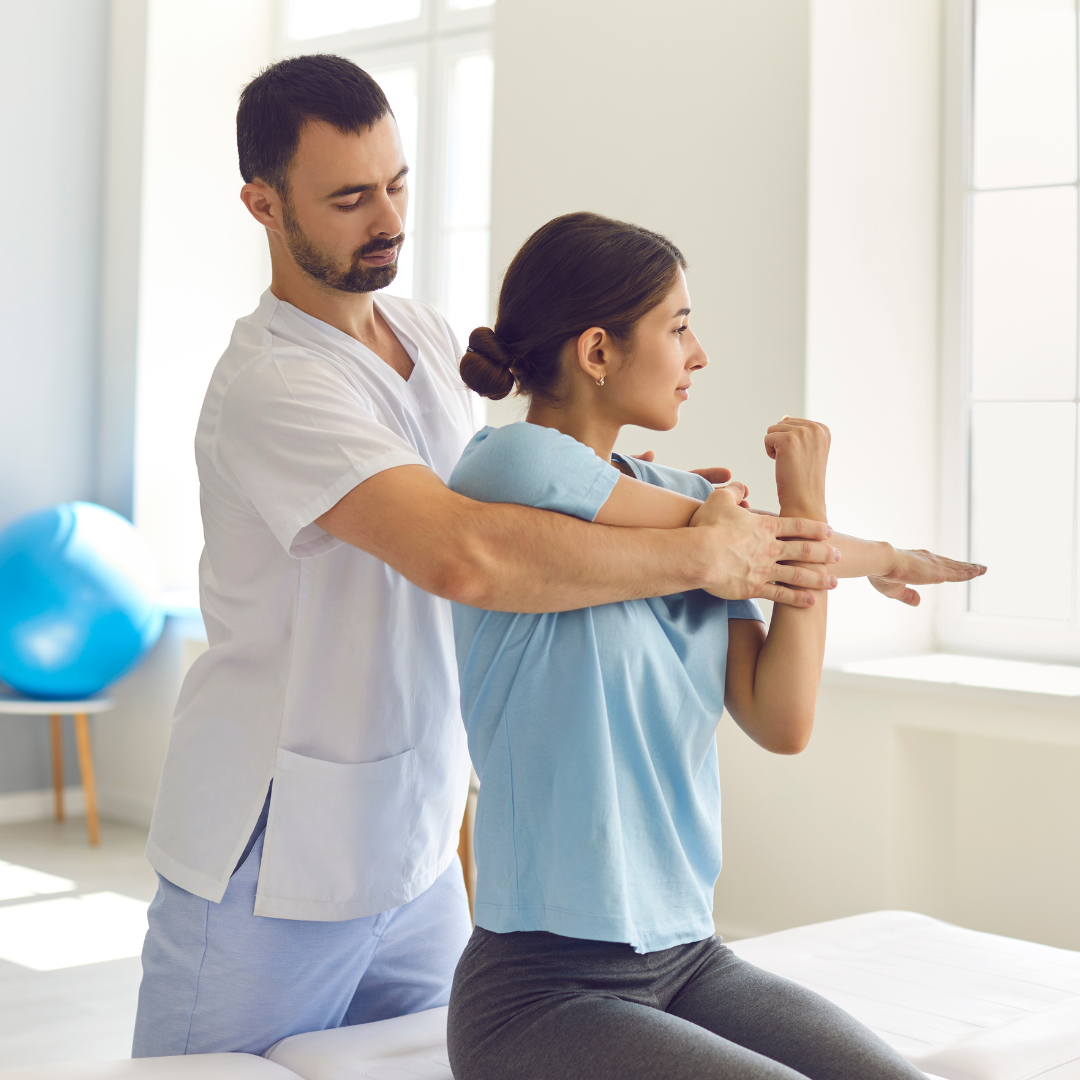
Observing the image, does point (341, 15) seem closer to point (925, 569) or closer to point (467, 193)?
point (467, 193)

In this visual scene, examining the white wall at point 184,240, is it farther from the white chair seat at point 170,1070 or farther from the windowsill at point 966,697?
the white chair seat at point 170,1070

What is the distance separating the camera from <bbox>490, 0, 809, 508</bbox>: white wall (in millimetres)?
2934

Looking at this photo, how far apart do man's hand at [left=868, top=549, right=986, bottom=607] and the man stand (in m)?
0.20

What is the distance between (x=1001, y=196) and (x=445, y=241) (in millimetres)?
2039

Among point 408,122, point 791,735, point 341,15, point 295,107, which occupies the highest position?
point 341,15

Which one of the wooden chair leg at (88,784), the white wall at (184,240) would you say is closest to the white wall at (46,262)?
the white wall at (184,240)

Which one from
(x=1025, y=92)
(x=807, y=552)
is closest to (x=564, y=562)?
(x=807, y=552)

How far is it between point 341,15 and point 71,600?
2447mm

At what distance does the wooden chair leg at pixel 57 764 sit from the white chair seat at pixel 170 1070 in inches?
135

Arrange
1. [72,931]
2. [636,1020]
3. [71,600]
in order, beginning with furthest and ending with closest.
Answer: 1. [71,600]
2. [72,931]
3. [636,1020]

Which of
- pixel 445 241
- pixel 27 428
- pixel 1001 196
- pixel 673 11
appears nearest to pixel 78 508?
pixel 27 428

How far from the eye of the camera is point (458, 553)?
111 centimetres

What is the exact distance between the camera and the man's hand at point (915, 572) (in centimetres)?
140

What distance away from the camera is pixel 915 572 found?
140cm
